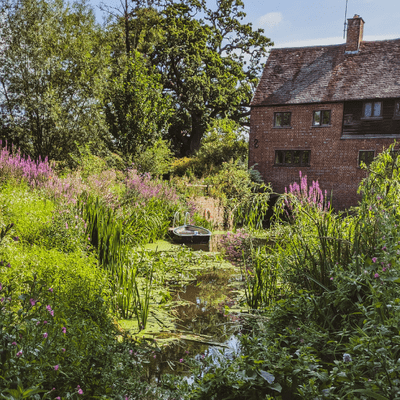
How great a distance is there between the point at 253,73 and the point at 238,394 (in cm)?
3081

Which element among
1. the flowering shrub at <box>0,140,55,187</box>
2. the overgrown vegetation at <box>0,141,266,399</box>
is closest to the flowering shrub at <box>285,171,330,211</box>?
the overgrown vegetation at <box>0,141,266,399</box>

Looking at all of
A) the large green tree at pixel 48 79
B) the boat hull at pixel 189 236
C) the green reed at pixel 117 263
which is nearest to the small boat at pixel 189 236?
the boat hull at pixel 189 236

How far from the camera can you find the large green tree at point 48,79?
1970cm

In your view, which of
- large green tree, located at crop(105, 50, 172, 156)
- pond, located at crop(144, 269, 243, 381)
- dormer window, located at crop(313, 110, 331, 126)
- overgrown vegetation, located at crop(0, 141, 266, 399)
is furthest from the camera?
dormer window, located at crop(313, 110, 331, 126)

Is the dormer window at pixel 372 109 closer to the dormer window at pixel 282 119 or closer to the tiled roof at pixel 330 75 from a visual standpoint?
the tiled roof at pixel 330 75

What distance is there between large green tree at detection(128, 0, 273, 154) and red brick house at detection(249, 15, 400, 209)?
4847 millimetres

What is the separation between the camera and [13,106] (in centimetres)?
2030

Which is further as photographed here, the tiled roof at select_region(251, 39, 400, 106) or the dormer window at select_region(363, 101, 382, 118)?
the tiled roof at select_region(251, 39, 400, 106)

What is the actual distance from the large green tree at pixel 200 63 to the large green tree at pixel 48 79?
642cm

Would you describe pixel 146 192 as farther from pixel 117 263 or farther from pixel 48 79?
pixel 48 79

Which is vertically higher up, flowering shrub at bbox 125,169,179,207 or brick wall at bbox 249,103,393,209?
brick wall at bbox 249,103,393,209

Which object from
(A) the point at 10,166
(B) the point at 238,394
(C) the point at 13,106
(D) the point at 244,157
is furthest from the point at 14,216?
(D) the point at 244,157

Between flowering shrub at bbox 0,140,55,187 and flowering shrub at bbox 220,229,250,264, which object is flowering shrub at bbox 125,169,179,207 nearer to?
flowering shrub at bbox 220,229,250,264

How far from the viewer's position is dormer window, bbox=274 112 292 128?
78.0 ft
